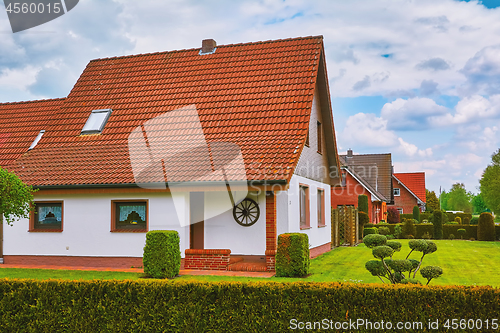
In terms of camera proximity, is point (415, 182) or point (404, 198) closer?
point (404, 198)

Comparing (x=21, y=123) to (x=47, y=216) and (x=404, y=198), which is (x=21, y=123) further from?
(x=404, y=198)

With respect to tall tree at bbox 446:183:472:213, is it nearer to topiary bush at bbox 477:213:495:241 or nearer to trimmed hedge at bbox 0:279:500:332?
topiary bush at bbox 477:213:495:241

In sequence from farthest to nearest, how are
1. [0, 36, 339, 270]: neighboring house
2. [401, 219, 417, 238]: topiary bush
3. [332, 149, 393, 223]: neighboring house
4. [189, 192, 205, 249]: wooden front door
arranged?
[332, 149, 393, 223]: neighboring house → [401, 219, 417, 238]: topiary bush → [189, 192, 205, 249]: wooden front door → [0, 36, 339, 270]: neighboring house

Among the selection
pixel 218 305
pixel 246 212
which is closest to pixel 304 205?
pixel 246 212

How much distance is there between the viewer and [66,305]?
25.2 ft

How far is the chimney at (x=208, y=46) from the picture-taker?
1977cm

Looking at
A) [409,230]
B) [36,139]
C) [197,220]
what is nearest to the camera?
[197,220]

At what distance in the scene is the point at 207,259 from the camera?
45.0 feet

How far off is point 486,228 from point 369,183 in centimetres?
1780

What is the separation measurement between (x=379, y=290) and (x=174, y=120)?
38.0ft

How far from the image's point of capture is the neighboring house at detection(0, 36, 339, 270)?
14.2m

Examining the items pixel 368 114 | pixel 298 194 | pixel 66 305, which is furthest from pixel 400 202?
pixel 66 305

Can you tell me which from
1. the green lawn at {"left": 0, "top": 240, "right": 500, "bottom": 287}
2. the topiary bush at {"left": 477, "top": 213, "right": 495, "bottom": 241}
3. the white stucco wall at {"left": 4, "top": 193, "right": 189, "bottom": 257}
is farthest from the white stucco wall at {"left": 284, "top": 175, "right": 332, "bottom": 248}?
the topiary bush at {"left": 477, "top": 213, "right": 495, "bottom": 241}

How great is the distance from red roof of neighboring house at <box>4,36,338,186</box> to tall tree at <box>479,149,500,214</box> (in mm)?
54031
